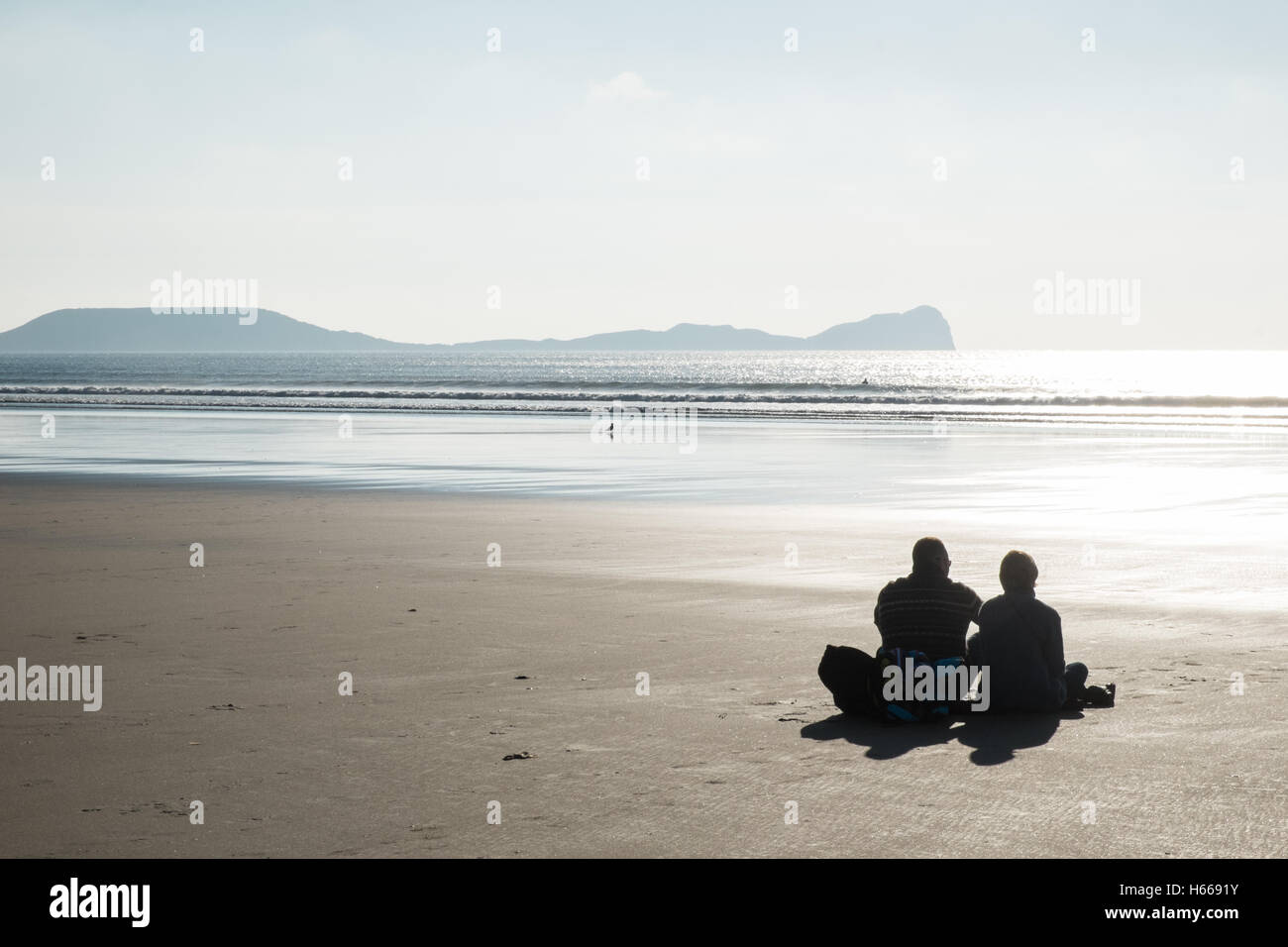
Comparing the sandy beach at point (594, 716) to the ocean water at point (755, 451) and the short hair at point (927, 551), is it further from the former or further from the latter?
the ocean water at point (755, 451)

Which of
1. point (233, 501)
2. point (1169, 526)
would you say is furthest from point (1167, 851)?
point (233, 501)

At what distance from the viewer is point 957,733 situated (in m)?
7.62

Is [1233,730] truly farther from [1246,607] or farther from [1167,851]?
[1246,607]

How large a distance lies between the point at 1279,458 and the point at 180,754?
27.7m

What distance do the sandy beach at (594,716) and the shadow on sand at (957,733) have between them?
3 centimetres

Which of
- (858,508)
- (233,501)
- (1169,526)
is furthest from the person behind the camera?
(233,501)

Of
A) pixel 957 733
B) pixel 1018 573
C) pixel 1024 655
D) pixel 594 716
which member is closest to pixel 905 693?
pixel 957 733

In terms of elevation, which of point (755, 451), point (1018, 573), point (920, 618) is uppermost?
point (755, 451)

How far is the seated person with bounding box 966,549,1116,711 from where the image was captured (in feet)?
26.2

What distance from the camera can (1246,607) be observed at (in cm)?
1133

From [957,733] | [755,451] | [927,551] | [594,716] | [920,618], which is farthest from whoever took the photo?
[755,451]

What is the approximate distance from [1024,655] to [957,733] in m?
0.76

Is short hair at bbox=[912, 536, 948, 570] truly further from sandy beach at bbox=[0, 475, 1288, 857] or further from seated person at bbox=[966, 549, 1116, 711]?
sandy beach at bbox=[0, 475, 1288, 857]

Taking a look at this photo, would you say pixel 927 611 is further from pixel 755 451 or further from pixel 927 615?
pixel 755 451
